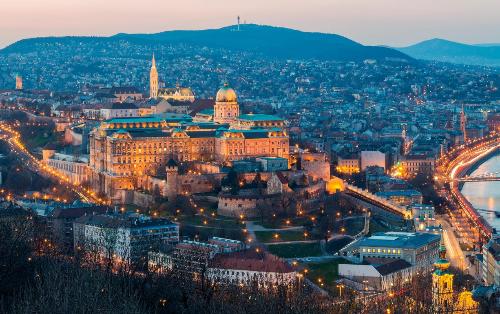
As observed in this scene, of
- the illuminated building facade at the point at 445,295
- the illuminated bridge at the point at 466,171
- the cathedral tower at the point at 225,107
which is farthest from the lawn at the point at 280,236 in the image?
the cathedral tower at the point at 225,107

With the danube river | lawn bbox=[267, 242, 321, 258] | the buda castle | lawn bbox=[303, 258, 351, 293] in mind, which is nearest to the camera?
lawn bbox=[303, 258, 351, 293]

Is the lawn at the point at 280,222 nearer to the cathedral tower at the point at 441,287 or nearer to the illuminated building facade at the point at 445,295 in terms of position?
the illuminated building facade at the point at 445,295

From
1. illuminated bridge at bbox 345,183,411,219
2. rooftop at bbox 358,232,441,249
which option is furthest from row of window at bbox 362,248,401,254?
illuminated bridge at bbox 345,183,411,219

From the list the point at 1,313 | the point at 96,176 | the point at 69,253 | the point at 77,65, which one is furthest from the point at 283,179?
the point at 77,65

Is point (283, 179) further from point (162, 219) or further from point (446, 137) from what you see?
point (446, 137)

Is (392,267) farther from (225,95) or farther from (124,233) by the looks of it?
(225,95)

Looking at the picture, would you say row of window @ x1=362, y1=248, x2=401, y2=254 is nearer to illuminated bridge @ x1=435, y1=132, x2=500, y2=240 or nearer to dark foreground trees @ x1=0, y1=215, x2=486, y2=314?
dark foreground trees @ x1=0, y1=215, x2=486, y2=314
